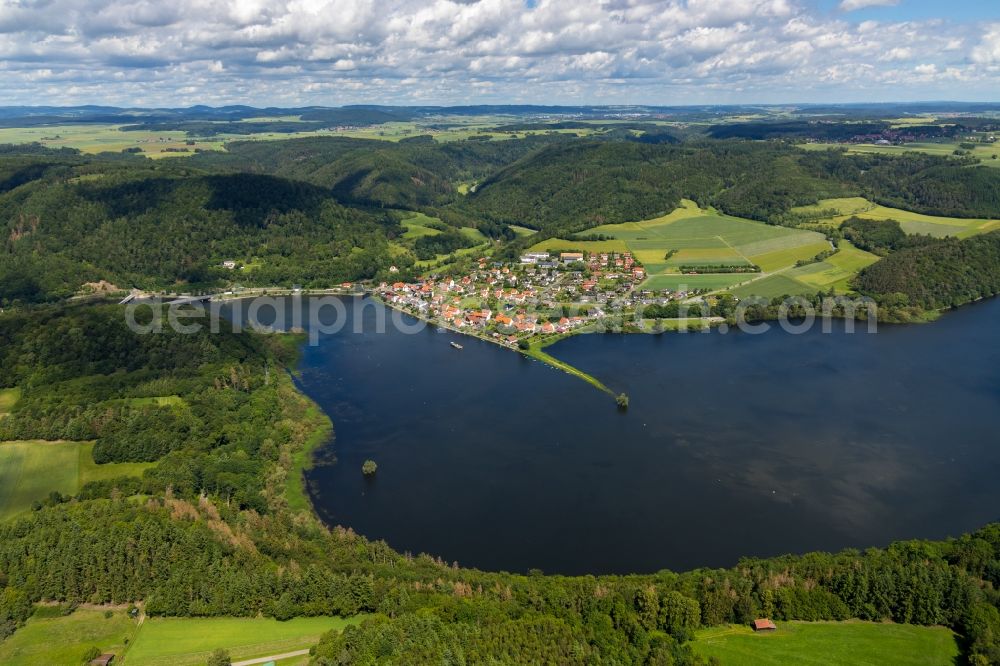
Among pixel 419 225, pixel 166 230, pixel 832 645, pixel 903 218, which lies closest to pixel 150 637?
pixel 832 645

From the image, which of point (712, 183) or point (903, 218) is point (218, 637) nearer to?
point (903, 218)

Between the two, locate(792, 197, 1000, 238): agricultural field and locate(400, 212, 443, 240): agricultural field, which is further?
locate(400, 212, 443, 240): agricultural field

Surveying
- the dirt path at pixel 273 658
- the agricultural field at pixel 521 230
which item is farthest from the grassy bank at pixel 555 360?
the agricultural field at pixel 521 230

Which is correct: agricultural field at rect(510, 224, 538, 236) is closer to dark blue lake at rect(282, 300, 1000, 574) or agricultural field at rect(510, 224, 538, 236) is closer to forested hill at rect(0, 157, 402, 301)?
forested hill at rect(0, 157, 402, 301)

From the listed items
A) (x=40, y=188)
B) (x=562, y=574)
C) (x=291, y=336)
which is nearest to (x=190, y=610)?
(x=562, y=574)

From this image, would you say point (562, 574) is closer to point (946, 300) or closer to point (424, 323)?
point (424, 323)

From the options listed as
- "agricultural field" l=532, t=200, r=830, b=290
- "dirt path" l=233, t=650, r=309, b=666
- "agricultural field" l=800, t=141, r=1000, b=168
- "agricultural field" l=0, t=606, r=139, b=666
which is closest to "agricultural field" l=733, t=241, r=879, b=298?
"agricultural field" l=532, t=200, r=830, b=290
